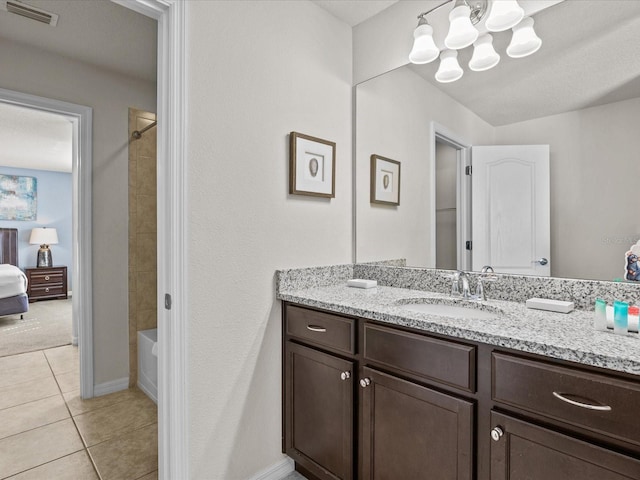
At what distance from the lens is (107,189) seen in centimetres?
267

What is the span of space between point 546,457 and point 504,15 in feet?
5.41

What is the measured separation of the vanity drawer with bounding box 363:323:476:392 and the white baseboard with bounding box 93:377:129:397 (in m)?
2.25

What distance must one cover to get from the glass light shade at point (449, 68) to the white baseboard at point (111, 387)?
2993 millimetres

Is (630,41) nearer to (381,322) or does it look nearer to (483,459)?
(381,322)

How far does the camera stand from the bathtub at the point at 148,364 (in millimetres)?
2502

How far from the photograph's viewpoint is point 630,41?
1.27 m

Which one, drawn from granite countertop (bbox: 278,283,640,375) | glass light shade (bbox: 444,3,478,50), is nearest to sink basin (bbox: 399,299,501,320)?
granite countertop (bbox: 278,283,640,375)

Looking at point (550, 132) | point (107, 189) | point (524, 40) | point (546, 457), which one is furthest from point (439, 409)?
point (107, 189)

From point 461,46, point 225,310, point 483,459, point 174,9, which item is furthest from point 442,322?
point 174,9

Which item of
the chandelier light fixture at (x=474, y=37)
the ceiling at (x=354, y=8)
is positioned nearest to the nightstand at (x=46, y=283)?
the ceiling at (x=354, y=8)

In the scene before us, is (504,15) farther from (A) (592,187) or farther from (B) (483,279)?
(B) (483,279)

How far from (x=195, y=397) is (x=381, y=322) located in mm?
819

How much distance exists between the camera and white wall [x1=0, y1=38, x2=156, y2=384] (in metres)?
2.53

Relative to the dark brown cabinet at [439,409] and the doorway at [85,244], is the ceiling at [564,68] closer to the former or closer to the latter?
the dark brown cabinet at [439,409]
